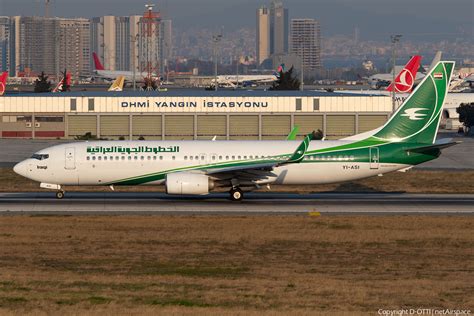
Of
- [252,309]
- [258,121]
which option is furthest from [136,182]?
[258,121]

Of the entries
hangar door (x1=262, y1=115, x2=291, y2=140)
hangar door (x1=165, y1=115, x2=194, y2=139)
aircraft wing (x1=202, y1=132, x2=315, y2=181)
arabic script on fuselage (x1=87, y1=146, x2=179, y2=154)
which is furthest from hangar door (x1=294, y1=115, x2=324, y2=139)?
arabic script on fuselage (x1=87, y1=146, x2=179, y2=154)

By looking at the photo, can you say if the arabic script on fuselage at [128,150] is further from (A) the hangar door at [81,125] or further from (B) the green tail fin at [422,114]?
(A) the hangar door at [81,125]

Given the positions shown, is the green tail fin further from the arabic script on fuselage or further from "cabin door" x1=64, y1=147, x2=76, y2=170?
"cabin door" x1=64, y1=147, x2=76, y2=170

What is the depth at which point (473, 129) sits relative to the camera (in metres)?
123

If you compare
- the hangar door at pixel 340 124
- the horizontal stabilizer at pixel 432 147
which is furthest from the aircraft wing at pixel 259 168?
the hangar door at pixel 340 124

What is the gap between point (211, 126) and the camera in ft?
341

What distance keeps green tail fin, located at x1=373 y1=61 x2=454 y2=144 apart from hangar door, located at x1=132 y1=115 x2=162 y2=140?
50.8 m

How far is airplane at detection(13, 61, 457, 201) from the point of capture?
5234cm

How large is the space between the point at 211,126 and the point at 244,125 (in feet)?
11.1

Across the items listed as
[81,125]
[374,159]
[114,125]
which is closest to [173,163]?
[374,159]

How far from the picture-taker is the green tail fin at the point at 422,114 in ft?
178

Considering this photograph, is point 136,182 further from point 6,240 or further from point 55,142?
point 55,142

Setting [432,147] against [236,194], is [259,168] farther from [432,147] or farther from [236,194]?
[432,147]

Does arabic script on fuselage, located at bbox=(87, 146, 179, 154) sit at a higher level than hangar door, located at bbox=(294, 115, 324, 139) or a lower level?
lower
